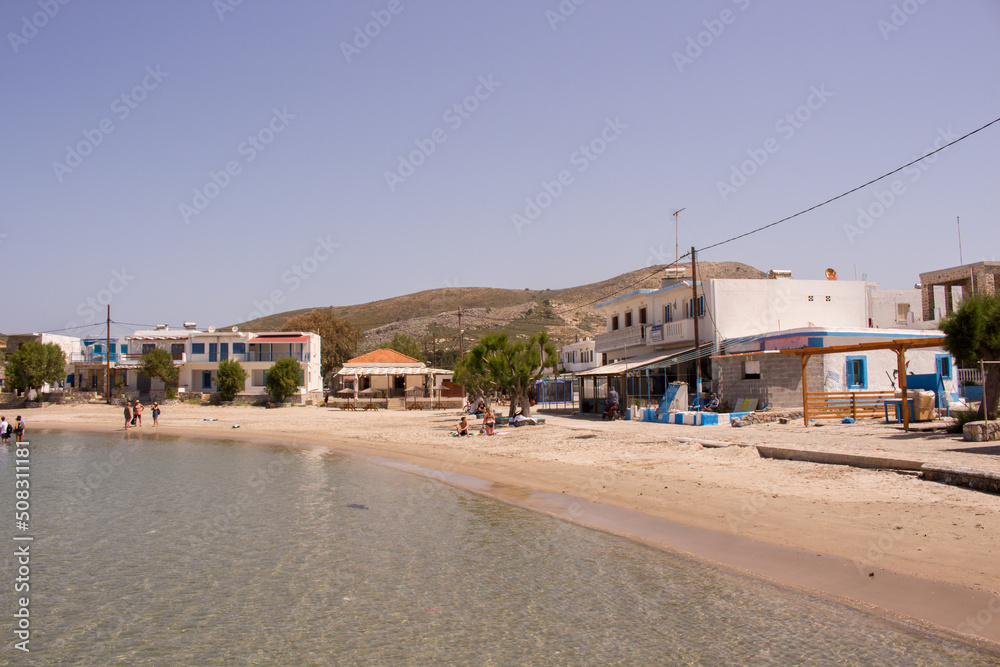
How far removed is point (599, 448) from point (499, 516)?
26.1 feet

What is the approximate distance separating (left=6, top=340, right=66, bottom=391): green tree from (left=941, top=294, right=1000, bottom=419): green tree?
58819 millimetres

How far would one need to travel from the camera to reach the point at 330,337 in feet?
264

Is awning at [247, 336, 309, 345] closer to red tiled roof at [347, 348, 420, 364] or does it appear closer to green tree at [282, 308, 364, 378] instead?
red tiled roof at [347, 348, 420, 364]

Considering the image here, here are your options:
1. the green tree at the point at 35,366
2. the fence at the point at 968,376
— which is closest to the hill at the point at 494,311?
the green tree at the point at 35,366

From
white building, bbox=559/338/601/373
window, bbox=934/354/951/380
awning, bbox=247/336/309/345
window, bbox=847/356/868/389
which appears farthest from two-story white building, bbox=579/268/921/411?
awning, bbox=247/336/309/345

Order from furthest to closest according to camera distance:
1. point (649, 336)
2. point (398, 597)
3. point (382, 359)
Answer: point (382, 359) < point (649, 336) < point (398, 597)

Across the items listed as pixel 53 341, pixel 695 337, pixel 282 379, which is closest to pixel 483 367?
pixel 695 337

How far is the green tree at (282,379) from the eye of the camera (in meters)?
50.8

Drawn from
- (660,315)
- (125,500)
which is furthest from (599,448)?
(660,315)

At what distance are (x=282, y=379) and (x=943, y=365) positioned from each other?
40.7 metres

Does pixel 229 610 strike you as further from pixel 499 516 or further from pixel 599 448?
pixel 599 448

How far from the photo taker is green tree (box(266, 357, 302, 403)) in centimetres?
5078

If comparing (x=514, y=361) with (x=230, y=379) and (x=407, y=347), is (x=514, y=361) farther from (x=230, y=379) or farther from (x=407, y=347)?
(x=407, y=347)

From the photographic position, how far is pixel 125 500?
16.9m
